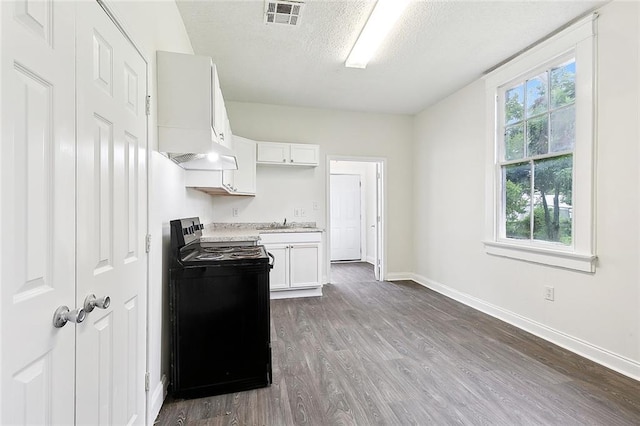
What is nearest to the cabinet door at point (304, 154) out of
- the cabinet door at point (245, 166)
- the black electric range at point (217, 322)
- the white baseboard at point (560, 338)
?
the cabinet door at point (245, 166)

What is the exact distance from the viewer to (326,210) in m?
4.69

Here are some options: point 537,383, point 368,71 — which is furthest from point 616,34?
point 537,383

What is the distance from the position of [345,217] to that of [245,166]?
11.4ft

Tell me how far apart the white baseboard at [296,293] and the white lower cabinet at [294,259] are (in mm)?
67

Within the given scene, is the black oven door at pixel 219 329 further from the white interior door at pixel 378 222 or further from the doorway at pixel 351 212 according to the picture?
the doorway at pixel 351 212

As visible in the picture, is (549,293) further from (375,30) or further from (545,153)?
(375,30)

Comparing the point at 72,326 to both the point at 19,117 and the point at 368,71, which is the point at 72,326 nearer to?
the point at 19,117

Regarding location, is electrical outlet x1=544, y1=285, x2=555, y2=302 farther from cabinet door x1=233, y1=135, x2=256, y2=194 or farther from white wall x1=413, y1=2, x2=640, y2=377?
cabinet door x1=233, y1=135, x2=256, y2=194

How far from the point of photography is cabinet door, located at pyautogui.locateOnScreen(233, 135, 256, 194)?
3.95m

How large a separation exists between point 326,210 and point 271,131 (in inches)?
59.0

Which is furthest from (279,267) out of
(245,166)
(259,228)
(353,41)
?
(353,41)

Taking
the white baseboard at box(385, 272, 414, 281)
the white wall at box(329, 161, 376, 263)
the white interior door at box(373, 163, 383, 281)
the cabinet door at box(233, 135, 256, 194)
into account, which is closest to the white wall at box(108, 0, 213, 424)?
the cabinet door at box(233, 135, 256, 194)

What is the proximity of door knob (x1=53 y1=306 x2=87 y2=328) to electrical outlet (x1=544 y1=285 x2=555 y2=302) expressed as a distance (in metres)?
3.41

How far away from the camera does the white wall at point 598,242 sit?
2129 millimetres
